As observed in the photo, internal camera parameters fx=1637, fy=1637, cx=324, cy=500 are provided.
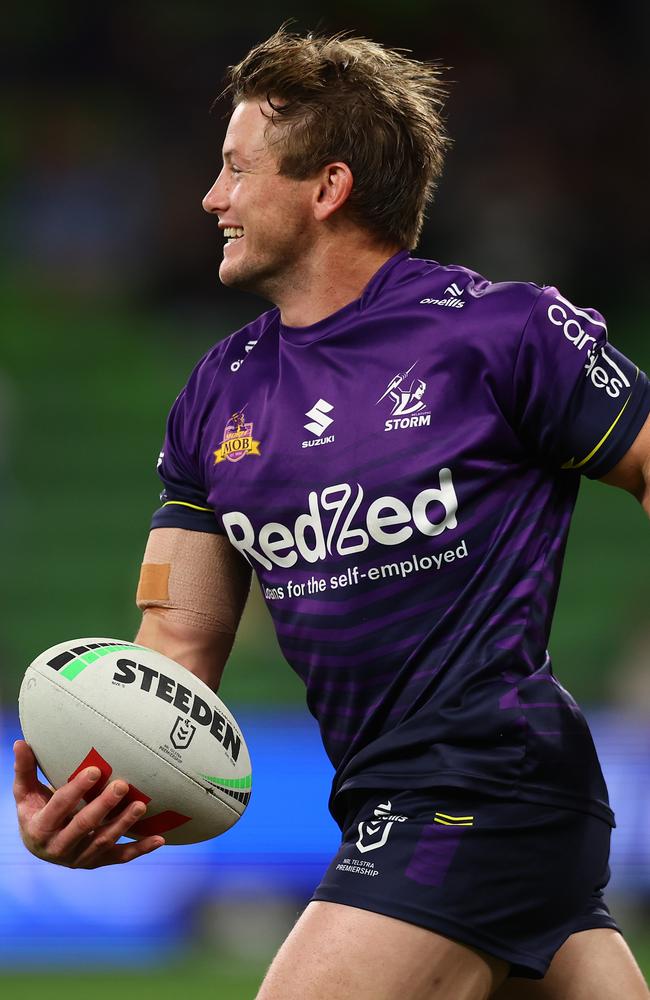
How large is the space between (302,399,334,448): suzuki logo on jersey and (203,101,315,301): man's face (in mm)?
360

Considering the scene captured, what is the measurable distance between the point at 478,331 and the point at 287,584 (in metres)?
0.66

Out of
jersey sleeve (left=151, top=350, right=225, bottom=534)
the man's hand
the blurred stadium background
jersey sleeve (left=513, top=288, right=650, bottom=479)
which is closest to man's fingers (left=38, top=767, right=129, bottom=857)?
the man's hand

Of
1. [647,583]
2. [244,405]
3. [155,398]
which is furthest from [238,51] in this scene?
[244,405]

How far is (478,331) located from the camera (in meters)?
3.32

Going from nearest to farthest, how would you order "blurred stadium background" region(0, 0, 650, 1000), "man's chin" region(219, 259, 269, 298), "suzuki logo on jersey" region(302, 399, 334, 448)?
1. "suzuki logo on jersey" region(302, 399, 334, 448)
2. "man's chin" region(219, 259, 269, 298)
3. "blurred stadium background" region(0, 0, 650, 1000)

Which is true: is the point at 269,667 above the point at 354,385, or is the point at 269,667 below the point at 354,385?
below

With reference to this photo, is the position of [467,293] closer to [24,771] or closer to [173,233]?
[24,771]

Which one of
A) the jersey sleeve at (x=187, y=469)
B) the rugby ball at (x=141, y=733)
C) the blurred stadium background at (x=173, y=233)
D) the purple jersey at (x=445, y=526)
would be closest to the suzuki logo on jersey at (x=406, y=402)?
the purple jersey at (x=445, y=526)

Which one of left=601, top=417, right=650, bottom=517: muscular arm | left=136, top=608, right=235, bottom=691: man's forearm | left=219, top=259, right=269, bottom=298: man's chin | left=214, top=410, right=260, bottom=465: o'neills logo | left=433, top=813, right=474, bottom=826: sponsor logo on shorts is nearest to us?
left=433, top=813, right=474, bottom=826: sponsor logo on shorts

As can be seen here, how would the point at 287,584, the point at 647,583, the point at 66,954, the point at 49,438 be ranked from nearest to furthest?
the point at 287,584
the point at 66,954
the point at 647,583
the point at 49,438

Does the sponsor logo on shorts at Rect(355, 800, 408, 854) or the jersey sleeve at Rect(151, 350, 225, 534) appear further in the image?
the jersey sleeve at Rect(151, 350, 225, 534)

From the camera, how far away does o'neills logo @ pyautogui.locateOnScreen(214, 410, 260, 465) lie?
3510 millimetres

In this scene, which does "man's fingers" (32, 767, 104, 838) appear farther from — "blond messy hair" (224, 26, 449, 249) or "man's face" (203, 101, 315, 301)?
"blond messy hair" (224, 26, 449, 249)

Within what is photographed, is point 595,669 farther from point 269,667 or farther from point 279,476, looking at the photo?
point 279,476
